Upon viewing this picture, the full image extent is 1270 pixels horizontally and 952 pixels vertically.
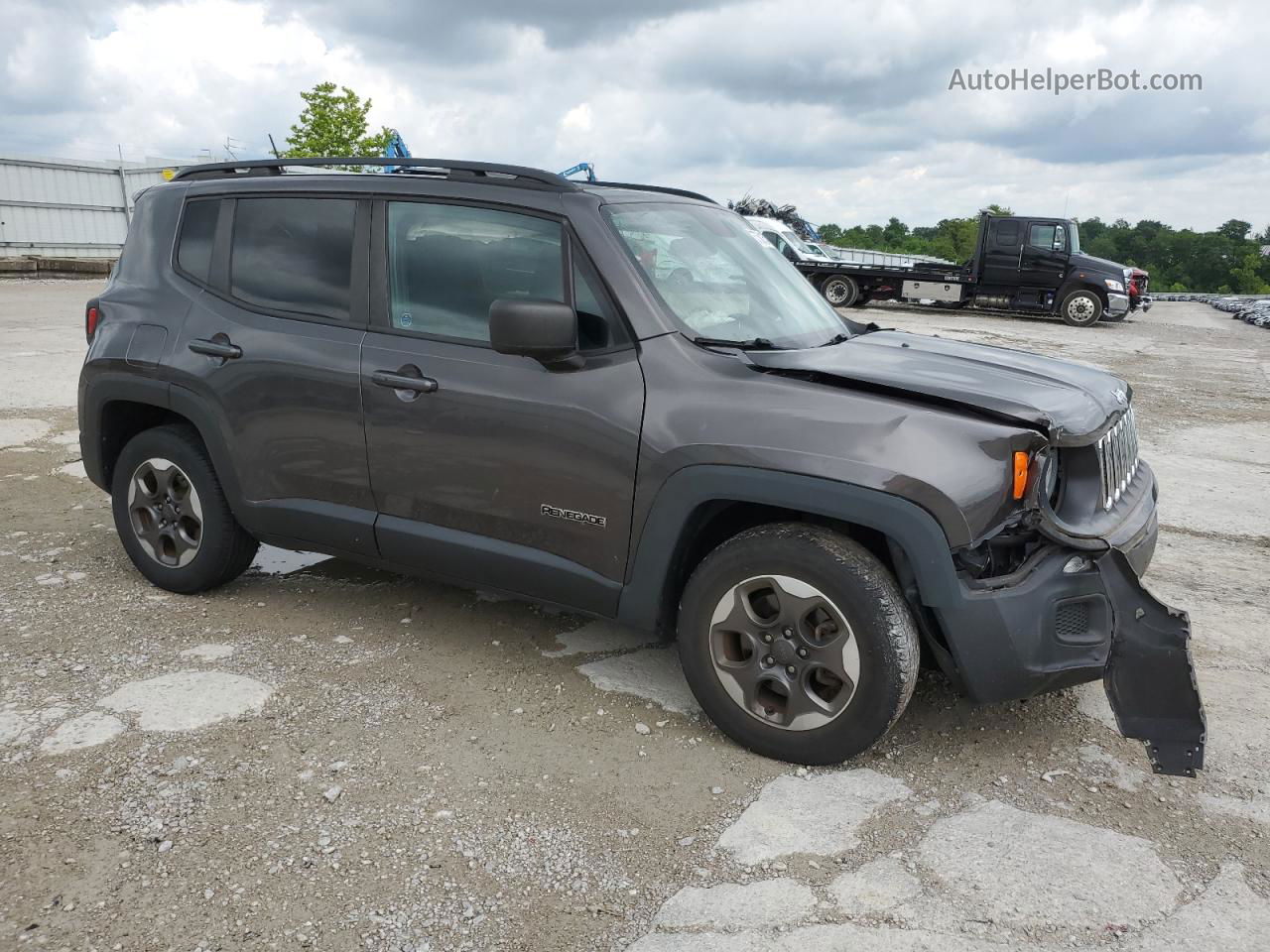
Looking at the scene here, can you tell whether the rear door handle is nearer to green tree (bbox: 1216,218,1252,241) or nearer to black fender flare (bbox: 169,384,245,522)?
black fender flare (bbox: 169,384,245,522)

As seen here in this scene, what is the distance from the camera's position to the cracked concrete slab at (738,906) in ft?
8.00

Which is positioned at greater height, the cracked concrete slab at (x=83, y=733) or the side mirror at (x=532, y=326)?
the side mirror at (x=532, y=326)

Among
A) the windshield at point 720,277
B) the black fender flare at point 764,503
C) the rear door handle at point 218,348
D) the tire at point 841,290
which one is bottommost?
the black fender flare at point 764,503

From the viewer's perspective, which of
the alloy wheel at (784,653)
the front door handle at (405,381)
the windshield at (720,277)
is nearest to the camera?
the alloy wheel at (784,653)

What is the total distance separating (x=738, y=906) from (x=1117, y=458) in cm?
202

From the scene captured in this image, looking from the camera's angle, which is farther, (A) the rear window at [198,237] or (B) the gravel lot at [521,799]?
(A) the rear window at [198,237]

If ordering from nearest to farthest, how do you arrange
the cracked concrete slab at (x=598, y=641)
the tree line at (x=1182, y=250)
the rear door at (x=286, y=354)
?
the rear door at (x=286, y=354)
the cracked concrete slab at (x=598, y=641)
the tree line at (x=1182, y=250)

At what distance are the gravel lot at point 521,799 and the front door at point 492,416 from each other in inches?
20.5

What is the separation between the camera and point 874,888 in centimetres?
256

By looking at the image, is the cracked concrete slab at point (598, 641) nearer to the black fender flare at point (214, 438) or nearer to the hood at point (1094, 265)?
the black fender flare at point (214, 438)

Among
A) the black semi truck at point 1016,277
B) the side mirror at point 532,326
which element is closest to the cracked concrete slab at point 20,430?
the side mirror at point 532,326

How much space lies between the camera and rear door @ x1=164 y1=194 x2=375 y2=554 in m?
3.77

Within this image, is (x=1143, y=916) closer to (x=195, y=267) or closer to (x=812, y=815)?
(x=812, y=815)

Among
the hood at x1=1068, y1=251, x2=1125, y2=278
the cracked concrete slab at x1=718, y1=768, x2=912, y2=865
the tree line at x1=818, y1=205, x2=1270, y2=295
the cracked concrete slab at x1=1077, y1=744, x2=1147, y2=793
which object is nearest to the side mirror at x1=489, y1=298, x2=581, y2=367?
the cracked concrete slab at x1=718, y1=768, x2=912, y2=865
